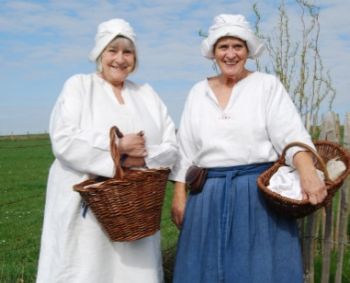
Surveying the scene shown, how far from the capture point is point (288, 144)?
9.86 ft

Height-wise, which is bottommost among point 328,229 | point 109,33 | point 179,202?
point 328,229

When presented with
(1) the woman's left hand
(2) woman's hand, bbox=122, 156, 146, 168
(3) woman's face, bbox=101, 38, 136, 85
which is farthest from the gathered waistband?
(3) woman's face, bbox=101, 38, 136, 85

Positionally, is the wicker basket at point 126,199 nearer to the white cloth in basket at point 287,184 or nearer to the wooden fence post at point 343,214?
the white cloth in basket at point 287,184

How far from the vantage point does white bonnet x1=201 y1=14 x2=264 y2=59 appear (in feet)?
10.2

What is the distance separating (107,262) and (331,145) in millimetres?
1429

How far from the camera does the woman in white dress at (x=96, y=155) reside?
3082mm

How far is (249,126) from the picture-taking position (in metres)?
3.12

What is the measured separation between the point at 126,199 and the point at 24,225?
21.9ft

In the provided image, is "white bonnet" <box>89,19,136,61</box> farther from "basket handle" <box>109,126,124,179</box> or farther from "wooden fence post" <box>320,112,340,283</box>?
"wooden fence post" <box>320,112,340,283</box>

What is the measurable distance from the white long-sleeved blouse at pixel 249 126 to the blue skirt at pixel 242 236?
0.08m

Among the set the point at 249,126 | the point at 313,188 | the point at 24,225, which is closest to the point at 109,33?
the point at 249,126

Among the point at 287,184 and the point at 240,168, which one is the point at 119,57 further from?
the point at 287,184

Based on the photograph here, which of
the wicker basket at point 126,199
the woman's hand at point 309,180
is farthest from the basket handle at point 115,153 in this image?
the woman's hand at point 309,180

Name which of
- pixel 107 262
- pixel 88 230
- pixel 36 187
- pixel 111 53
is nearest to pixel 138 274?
pixel 107 262
